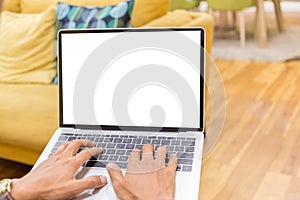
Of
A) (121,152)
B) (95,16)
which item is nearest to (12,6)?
(95,16)

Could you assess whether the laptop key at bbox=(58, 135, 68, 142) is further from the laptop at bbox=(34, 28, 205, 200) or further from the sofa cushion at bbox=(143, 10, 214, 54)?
the sofa cushion at bbox=(143, 10, 214, 54)

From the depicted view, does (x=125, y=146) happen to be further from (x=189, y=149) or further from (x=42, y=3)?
(x=42, y=3)

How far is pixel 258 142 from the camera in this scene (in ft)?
7.98

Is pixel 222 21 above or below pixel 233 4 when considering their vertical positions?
below

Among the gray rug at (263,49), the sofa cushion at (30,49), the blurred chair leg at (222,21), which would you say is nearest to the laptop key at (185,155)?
the sofa cushion at (30,49)

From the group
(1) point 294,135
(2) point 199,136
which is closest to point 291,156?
(1) point 294,135

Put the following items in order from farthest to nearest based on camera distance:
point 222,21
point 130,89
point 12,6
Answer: point 222,21 < point 12,6 < point 130,89

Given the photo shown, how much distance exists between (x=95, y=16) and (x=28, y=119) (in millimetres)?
623

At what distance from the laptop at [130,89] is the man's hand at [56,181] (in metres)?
0.10

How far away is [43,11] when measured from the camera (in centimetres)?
246

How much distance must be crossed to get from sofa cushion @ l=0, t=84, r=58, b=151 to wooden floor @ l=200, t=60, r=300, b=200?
2.33 ft

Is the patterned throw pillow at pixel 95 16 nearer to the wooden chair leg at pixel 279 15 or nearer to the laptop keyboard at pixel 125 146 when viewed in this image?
the laptop keyboard at pixel 125 146

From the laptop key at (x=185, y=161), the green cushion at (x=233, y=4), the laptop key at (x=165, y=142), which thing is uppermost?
the laptop key at (x=185, y=161)

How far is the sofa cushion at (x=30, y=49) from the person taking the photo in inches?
89.0
